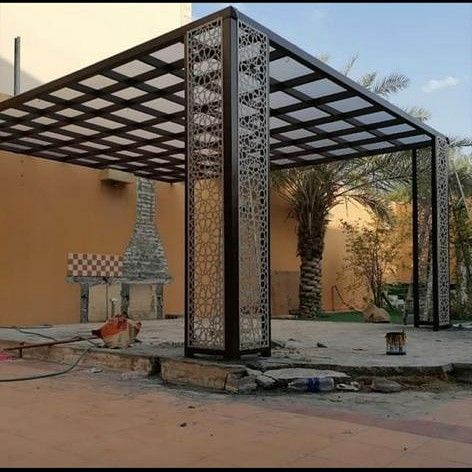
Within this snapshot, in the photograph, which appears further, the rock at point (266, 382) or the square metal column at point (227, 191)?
the square metal column at point (227, 191)

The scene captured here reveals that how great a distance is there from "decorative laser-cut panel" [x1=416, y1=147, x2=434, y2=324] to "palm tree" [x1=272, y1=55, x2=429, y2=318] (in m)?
3.91

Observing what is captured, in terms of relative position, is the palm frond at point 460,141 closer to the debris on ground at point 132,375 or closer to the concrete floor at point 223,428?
the concrete floor at point 223,428

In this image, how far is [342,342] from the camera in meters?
8.50

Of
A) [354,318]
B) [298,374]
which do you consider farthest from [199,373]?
[354,318]

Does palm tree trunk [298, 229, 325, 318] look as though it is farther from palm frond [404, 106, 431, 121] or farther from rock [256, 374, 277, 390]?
rock [256, 374, 277, 390]

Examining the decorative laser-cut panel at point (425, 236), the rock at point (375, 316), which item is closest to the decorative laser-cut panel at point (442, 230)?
the decorative laser-cut panel at point (425, 236)

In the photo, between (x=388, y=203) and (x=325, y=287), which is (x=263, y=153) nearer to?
(x=388, y=203)

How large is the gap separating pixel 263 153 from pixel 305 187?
9.84 metres

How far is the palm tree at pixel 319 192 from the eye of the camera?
1599cm

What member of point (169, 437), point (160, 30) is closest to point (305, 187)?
point (160, 30)

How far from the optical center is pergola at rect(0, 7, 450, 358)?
6348mm

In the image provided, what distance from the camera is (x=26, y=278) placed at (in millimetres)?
11859

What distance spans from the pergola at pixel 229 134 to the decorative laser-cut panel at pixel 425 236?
21mm

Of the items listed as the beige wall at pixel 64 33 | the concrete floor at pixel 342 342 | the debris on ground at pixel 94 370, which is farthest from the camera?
the beige wall at pixel 64 33
